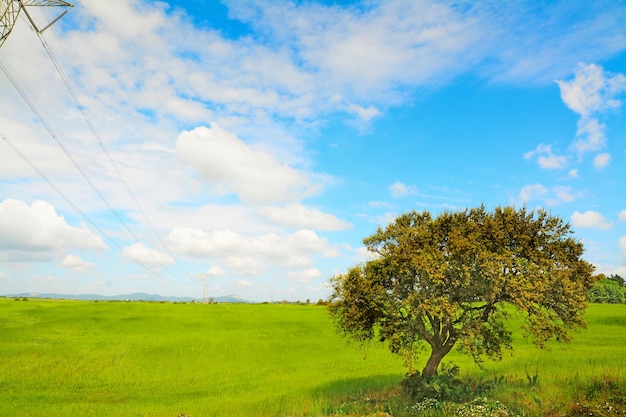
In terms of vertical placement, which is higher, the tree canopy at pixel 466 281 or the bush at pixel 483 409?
the tree canopy at pixel 466 281

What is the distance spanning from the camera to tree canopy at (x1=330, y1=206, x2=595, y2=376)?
81.8 ft

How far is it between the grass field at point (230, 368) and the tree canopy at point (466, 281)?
4.31m

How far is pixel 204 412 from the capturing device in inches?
1102

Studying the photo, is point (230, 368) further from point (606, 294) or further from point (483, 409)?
point (606, 294)

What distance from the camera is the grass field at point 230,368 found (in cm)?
2839

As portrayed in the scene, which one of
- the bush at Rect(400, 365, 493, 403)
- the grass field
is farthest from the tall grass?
the bush at Rect(400, 365, 493, 403)

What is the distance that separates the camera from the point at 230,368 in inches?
1773

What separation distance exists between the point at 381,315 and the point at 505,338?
27.4 ft

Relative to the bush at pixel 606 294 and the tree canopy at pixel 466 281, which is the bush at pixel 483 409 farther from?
the bush at pixel 606 294

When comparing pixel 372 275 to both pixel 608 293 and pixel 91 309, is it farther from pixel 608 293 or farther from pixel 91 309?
pixel 608 293

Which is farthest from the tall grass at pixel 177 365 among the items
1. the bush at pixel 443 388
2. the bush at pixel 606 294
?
the bush at pixel 606 294

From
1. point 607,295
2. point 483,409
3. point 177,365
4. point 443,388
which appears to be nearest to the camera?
point 483,409

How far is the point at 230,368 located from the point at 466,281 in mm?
29650

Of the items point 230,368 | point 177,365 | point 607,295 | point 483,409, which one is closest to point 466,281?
point 483,409
